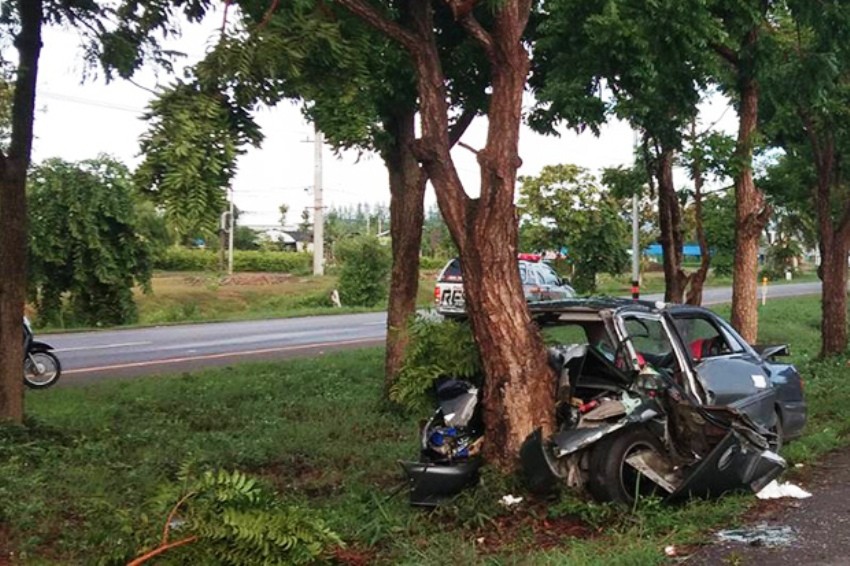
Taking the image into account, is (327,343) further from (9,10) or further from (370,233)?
(370,233)

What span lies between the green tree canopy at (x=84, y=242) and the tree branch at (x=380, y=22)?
1985cm

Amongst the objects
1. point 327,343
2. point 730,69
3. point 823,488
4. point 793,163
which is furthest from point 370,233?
point 823,488

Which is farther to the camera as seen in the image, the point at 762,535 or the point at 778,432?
the point at 778,432

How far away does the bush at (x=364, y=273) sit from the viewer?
1481 inches

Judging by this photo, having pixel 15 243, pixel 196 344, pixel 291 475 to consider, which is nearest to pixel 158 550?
pixel 291 475

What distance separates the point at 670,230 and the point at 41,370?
9.76 meters

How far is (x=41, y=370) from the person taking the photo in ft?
45.2

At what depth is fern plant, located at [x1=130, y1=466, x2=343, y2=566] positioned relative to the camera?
5059mm

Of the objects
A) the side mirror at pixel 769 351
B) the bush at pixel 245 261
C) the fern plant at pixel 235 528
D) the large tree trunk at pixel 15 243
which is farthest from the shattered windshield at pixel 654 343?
the bush at pixel 245 261

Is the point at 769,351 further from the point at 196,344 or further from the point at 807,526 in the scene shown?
the point at 196,344

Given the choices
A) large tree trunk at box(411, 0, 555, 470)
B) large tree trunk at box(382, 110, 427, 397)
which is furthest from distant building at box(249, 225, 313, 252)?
large tree trunk at box(411, 0, 555, 470)

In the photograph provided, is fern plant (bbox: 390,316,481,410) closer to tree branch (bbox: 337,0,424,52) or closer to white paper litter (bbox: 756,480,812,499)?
tree branch (bbox: 337,0,424,52)

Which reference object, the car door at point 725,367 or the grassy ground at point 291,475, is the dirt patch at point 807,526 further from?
the car door at point 725,367

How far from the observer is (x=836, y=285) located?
16297mm
